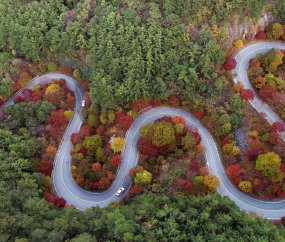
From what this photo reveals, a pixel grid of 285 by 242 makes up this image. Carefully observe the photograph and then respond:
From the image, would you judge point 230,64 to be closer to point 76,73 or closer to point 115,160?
point 115,160

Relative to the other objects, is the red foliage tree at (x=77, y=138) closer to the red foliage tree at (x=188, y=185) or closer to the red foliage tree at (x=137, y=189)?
the red foliage tree at (x=137, y=189)

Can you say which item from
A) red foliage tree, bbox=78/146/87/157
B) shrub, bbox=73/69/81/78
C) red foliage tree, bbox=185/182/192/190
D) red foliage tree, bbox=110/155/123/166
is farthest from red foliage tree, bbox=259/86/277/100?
shrub, bbox=73/69/81/78

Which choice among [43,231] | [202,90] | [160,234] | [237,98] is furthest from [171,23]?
[43,231]

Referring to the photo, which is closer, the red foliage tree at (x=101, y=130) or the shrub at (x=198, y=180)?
the shrub at (x=198, y=180)

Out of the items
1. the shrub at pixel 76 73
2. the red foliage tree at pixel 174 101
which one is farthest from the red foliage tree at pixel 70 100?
the red foliage tree at pixel 174 101

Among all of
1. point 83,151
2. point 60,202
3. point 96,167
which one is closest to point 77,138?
point 83,151
